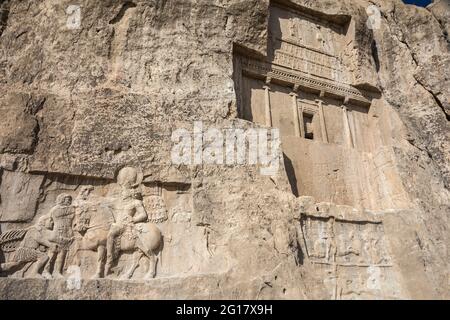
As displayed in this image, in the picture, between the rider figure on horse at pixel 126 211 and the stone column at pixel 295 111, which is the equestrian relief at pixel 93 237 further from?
the stone column at pixel 295 111

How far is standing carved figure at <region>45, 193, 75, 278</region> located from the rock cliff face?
3 centimetres

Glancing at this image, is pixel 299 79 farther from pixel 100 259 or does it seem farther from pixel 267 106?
pixel 100 259

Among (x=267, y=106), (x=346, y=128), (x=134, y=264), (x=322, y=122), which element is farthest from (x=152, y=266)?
(x=346, y=128)

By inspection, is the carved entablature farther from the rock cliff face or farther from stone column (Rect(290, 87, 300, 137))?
stone column (Rect(290, 87, 300, 137))

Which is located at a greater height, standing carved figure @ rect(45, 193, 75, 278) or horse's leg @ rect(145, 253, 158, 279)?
standing carved figure @ rect(45, 193, 75, 278)

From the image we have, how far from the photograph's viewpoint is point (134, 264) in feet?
21.6

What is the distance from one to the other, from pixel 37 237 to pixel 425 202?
6643mm

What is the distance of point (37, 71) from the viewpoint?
7.41 meters

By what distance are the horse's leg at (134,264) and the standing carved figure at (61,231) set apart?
36.2 inches

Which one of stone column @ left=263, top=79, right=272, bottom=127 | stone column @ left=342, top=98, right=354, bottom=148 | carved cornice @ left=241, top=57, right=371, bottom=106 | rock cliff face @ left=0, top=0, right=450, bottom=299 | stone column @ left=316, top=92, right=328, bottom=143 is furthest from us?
stone column @ left=342, top=98, right=354, bottom=148

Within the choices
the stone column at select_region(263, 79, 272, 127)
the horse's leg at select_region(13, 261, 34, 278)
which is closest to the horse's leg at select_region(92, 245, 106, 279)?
the horse's leg at select_region(13, 261, 34, 278)

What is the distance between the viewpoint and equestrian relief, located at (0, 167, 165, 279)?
630 centimetres

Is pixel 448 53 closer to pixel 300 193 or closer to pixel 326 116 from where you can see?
pixel 326 116

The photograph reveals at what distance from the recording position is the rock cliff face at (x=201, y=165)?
643 cm
